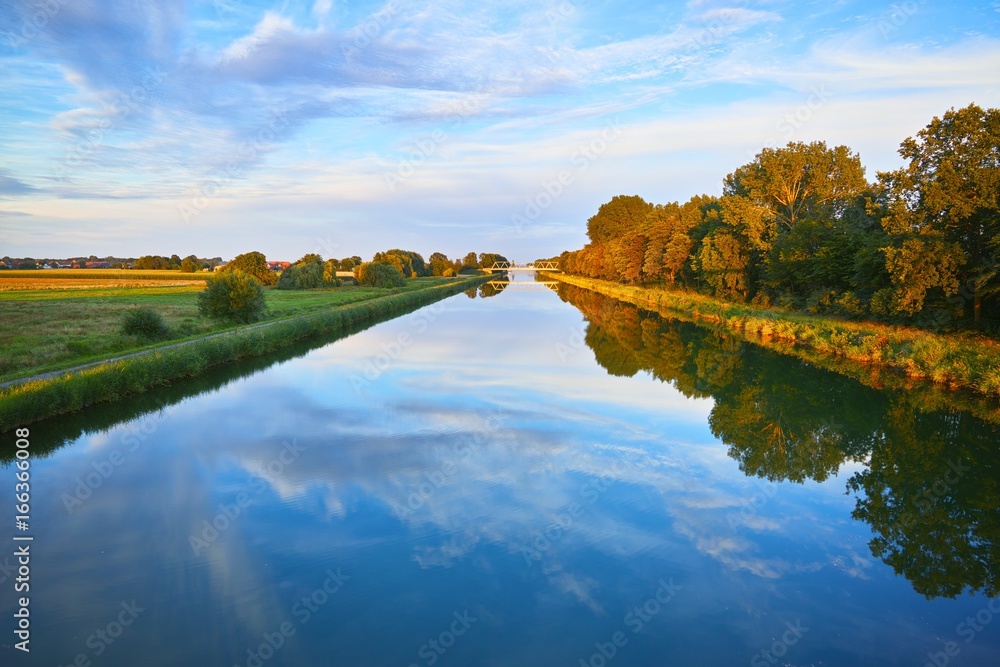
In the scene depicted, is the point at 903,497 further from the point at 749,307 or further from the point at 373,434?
the point at 749,307

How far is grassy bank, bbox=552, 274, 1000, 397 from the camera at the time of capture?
14422 mm

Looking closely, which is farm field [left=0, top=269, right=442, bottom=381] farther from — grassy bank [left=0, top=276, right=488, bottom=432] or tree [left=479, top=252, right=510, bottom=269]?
tree [left=479, top=252, right=510, bottom=269]

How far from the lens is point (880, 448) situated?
10.6 metres

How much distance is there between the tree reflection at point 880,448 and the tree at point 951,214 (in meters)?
3.92

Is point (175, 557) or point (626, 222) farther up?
point (626, 222)

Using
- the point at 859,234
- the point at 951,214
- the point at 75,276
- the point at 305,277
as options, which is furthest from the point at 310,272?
the point at 951,214

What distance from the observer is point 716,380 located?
16656 millimetres

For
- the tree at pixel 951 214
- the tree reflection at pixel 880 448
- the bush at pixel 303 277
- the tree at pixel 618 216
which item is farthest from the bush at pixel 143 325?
the tree at pixel 618 216

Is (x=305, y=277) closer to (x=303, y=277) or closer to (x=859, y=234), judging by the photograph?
(x=303, y=277)

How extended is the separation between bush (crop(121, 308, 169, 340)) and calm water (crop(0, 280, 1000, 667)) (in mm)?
6490

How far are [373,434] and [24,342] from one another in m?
13.7

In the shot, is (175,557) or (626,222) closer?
(175,557)

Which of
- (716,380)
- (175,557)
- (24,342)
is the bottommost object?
(716,380)

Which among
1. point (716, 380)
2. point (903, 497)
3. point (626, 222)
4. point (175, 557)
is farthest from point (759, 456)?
point (626, 222)
